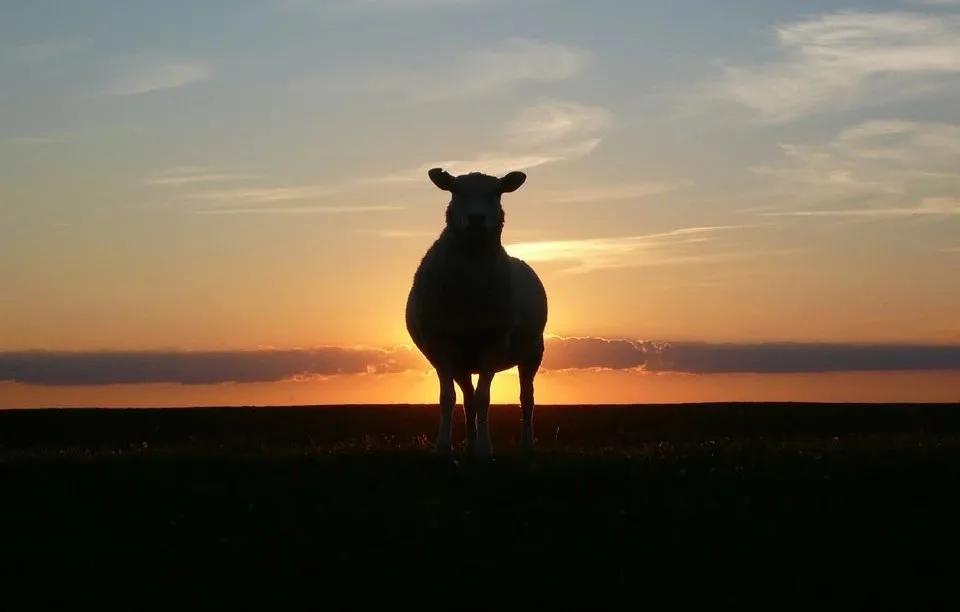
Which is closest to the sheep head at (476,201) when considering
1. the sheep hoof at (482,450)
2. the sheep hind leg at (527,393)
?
the sheep hoof at (482,450)

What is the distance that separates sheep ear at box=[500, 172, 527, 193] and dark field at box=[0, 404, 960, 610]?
11.3ft

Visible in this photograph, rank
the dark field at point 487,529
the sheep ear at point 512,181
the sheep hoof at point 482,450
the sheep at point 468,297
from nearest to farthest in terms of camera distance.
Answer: the dark field at point 487,529 < the sheep hoof at point 482,450 < the sheep at point 468,297 < the sheep ear at point 512,181

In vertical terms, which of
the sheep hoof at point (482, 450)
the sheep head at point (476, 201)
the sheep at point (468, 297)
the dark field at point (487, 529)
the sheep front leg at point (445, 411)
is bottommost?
the dark field at point (487, 529)

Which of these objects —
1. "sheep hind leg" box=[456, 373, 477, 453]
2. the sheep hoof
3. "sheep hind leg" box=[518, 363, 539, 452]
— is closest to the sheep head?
"sheep hind leg" box=[456, 373, 477, 453]

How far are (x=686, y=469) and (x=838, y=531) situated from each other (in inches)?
86.5

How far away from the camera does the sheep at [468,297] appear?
1631cm

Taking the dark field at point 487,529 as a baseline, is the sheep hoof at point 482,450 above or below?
above

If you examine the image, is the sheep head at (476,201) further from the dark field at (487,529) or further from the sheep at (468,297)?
the dark field at (487,529)

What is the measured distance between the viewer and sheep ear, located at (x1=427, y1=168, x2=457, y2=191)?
1636 cm

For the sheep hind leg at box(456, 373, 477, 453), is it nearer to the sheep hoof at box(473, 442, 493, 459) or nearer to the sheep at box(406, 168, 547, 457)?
the sheep at box(406, 168, 547, 457)

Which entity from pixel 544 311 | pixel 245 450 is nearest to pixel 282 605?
pixel 245 450

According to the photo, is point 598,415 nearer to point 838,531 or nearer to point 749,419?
point 749,419

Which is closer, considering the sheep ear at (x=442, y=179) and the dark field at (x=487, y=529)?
the dark field at (x=487, y=529)

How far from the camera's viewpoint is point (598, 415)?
28547 mm
